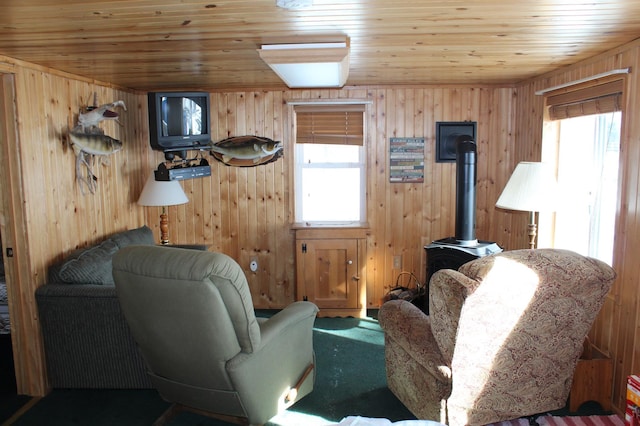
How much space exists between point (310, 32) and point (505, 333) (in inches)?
64.5

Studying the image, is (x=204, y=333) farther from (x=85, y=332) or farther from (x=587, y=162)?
(x=587, y=162)

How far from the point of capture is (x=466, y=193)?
13.4ft

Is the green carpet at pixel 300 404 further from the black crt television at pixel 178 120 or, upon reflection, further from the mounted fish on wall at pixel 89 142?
the black crt television at pixel 178 120

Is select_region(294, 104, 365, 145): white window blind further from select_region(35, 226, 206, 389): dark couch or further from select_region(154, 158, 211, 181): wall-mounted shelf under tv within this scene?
select_region(35, 226, 206, 389): dark couch

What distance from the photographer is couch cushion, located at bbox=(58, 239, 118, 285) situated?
3.24 meters

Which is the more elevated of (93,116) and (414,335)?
(93,116)

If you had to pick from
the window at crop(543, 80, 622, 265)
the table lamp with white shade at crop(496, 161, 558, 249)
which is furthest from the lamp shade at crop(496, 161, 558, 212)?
the window at crop(543, 80, 622, 265)

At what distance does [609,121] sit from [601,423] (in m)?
1.86

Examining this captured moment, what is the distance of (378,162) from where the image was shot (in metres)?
4.84

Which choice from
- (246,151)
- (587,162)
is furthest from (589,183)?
(246,151)

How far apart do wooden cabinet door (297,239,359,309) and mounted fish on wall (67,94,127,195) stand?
5.83 ft

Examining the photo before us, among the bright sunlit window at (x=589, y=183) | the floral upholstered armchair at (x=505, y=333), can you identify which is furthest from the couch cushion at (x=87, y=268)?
the bright sunlit window at (x=589, y=183)

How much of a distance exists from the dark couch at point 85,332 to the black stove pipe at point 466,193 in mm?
2529

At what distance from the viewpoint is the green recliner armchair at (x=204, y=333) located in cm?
228
